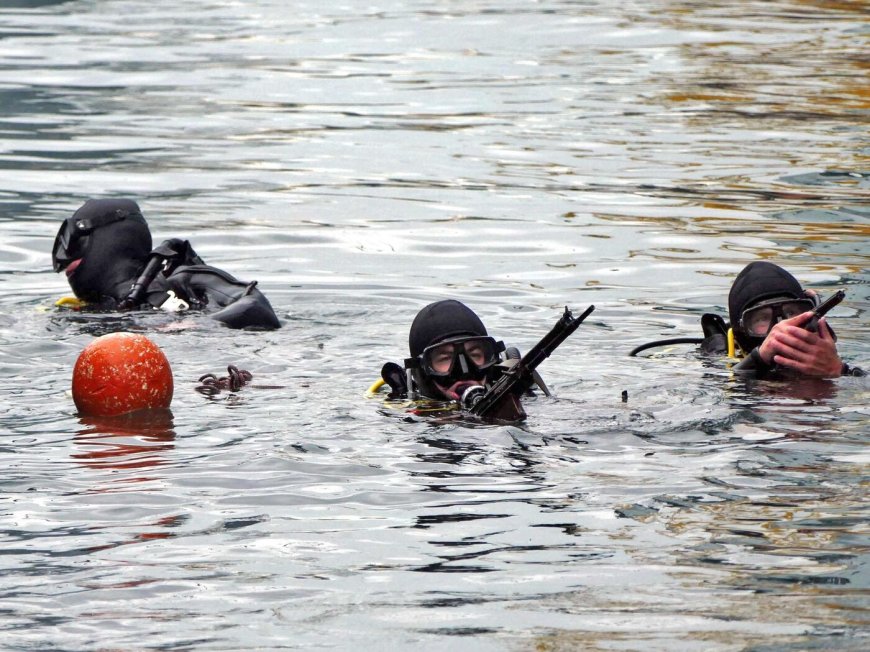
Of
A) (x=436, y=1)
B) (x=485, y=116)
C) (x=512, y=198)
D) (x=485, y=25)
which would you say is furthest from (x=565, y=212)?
(x=436, y=1)

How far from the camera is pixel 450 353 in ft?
26.9

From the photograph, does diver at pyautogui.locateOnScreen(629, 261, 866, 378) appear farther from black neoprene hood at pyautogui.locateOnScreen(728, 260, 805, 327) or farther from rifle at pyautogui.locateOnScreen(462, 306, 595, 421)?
rifle at pyautogui.locateOnScreen(462, 306, 595, 421)

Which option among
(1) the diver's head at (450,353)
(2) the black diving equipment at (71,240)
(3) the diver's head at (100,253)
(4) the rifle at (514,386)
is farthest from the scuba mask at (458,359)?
(2) the black diving equipment at (71,240)

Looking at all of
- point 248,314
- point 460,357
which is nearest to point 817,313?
point 460,357

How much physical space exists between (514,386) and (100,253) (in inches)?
196

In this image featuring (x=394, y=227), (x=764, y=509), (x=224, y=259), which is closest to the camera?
(x=764, y=509)

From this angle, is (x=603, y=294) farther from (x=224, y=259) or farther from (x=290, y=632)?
(x=290, y=632)

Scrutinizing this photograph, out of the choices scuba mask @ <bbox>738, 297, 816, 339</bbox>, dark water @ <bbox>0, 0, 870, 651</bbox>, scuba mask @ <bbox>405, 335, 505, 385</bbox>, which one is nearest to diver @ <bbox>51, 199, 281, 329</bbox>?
dark water @ <bbox>0, 0, 870, 651</bbox>

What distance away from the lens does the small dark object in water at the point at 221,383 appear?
9.14 metres

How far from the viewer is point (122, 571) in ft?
18.8

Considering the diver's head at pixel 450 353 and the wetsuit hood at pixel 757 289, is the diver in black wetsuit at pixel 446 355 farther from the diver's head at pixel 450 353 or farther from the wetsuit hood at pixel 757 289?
the wetsuit hood at pixel 757 289

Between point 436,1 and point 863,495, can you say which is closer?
point 863,495

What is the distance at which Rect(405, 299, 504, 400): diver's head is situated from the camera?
812cm

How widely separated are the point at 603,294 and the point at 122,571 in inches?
290
